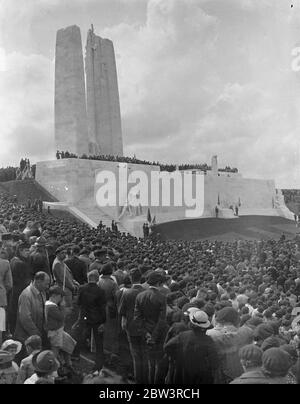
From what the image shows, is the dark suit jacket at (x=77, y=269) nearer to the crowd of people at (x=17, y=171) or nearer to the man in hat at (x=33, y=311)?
the man in hat at (x=33, y=311)

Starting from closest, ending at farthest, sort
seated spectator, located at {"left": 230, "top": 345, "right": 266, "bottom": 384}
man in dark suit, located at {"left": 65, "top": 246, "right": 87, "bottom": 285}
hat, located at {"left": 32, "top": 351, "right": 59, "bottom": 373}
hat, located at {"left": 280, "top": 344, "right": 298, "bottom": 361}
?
seated spectator, located at {"left": 230, "top": 345, "right": 266, "bottom": 384} → hat, located at {"left": 32, "top": 351, "right": 59, "bottom": 373} → hat, located at {"left": 280, "top": 344, "right": 298, "bottom": 361} → man in dark suit, located at {"left": 65, "top": 246, "right": 87, "bottom": 285}

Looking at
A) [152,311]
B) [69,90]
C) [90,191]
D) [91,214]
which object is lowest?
[152,311]

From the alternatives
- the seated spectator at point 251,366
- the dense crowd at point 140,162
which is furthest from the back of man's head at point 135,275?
the dense crowd at point 140,162

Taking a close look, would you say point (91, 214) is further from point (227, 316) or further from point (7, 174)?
point (227, 316)

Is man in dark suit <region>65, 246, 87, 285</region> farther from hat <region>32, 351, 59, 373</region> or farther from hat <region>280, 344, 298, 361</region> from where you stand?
hat <region>280, 344, 298, 361</region>

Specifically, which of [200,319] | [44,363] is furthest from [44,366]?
[200,319]

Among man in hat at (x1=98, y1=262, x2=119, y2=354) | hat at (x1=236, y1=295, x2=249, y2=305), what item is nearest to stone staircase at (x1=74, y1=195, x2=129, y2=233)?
hat at (x1=236, y1=295, x2=249, y2=305)
